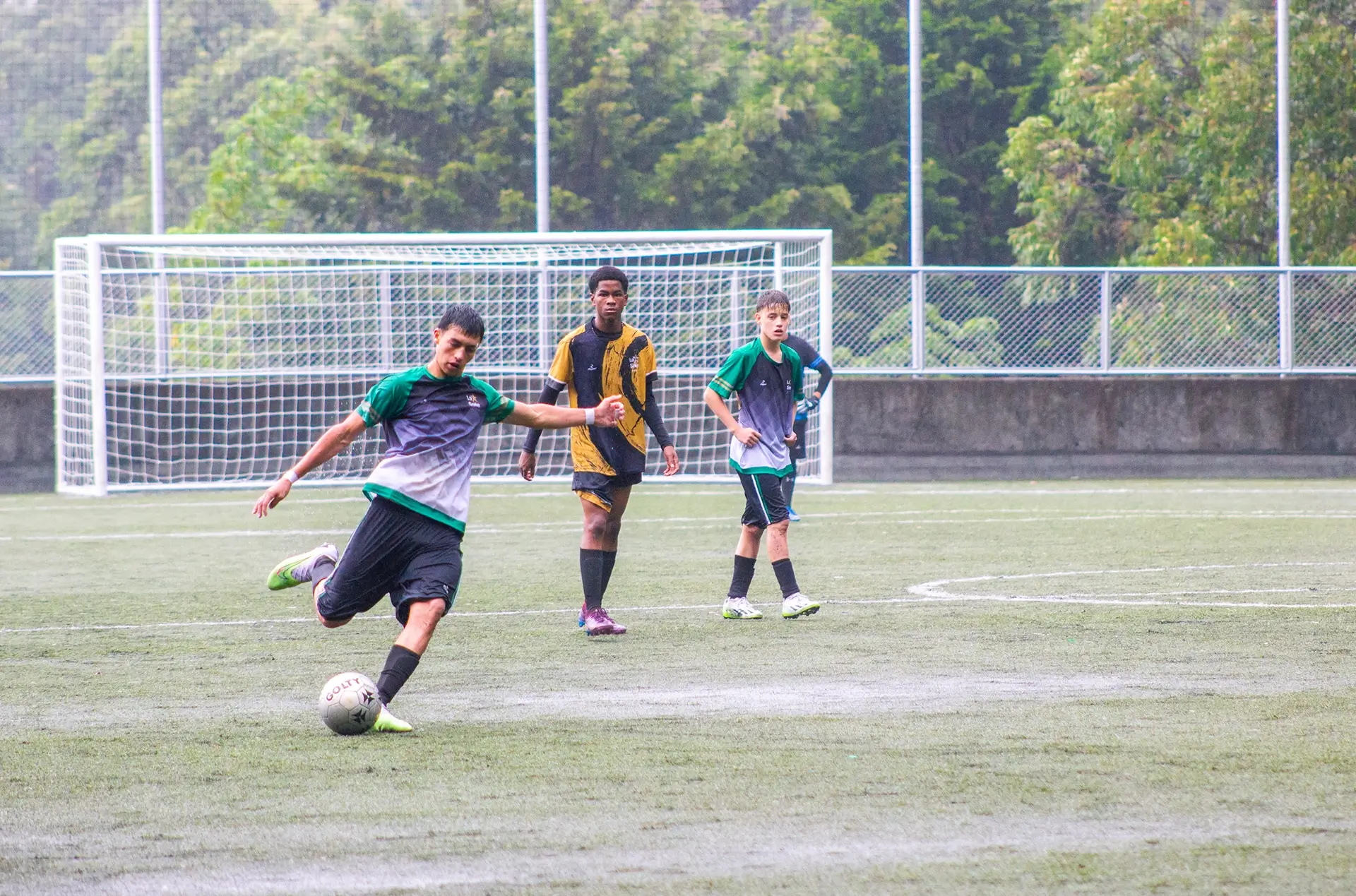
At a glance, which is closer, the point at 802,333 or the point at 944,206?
the point at 802,333

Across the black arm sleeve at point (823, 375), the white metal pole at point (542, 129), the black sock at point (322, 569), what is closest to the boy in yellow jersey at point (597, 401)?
the black sock at point (322, 569)

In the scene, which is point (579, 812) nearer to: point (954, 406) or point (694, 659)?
point (694, 659)

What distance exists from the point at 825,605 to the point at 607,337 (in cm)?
173

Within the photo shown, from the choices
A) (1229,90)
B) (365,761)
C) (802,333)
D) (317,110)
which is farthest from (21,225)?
(365,761)

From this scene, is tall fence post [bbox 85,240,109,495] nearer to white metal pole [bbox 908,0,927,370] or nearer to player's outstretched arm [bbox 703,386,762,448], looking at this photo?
white metal pole [bbox 908,0,927,370]

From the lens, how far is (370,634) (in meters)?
8.55

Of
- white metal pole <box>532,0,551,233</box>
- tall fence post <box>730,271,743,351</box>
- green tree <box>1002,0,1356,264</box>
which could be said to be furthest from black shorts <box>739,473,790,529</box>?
green tree <box>1002,0,1356,264</box>

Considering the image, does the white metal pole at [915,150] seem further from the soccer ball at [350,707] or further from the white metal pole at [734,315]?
the soccer ball at [350,707]

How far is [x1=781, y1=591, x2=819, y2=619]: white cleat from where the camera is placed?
8695mm

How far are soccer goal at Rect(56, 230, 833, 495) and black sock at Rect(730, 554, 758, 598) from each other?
8.48m

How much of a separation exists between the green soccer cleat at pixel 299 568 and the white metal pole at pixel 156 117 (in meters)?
14.1

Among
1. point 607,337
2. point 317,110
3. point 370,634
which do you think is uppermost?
point 317,110

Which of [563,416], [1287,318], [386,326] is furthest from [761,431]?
[1287,318]

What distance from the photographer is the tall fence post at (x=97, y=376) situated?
659 inches
